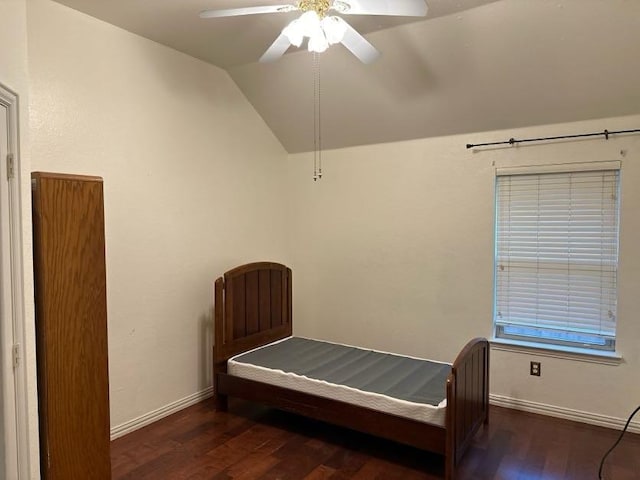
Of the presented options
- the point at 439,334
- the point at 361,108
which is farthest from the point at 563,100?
the point at 439,334

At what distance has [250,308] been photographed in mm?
3740

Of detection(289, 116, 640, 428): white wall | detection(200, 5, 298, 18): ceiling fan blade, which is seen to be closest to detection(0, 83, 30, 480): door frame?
detection(200, 5, 298, 18): ceiling fan blade

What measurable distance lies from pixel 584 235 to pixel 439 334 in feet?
4.59

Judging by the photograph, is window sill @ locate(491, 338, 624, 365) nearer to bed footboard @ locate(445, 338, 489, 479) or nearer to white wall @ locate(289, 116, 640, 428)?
white wall @ locate(289, 116, 640, 428)

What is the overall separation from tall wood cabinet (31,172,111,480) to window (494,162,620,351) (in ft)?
9.70

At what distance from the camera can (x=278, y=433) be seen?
3.14 meters

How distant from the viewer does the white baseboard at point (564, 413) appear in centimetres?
316

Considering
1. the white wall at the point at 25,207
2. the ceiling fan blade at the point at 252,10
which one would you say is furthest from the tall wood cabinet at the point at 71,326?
the ceiling fan blade at the point at 252,10

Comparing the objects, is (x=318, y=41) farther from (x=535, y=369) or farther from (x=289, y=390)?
(x=535, y=369)

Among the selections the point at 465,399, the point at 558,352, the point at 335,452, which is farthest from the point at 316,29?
the point at 558,352

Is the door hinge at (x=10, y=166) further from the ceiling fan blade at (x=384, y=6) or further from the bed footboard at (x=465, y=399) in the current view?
the bed footboard at (x=465, y=399)

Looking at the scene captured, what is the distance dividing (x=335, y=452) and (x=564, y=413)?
183 cm

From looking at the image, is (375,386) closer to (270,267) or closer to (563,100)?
(270,267)

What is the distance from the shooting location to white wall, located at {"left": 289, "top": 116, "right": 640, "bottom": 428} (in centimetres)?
317
